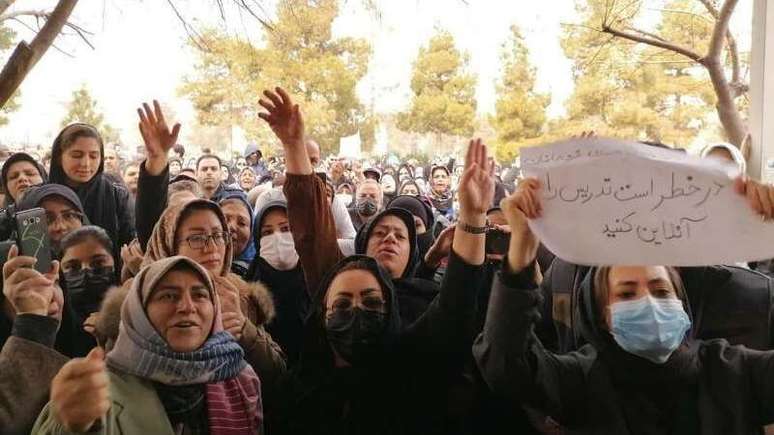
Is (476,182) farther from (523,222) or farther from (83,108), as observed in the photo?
(83,108)

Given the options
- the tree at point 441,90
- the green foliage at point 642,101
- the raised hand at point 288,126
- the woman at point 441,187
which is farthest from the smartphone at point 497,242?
the tree at point 441,90

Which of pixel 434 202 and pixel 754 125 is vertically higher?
pixel 754 125

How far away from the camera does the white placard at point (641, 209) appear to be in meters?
1.63

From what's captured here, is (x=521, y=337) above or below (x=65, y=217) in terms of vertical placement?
below

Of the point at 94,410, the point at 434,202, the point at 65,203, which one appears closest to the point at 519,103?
the point at 434,202

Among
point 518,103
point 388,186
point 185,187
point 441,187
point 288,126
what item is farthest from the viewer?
point 518,103

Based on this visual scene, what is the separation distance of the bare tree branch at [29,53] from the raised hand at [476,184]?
1.28m

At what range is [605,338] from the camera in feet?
5.97

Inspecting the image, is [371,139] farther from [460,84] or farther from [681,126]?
[681,126]

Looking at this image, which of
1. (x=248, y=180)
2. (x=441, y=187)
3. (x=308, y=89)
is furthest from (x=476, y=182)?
(x=308, y=89)

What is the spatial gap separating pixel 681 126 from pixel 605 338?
61.8 ft

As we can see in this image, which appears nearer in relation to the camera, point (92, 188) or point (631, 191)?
point (631, 191)

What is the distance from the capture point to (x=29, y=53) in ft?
6.40

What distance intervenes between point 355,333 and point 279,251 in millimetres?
1121
